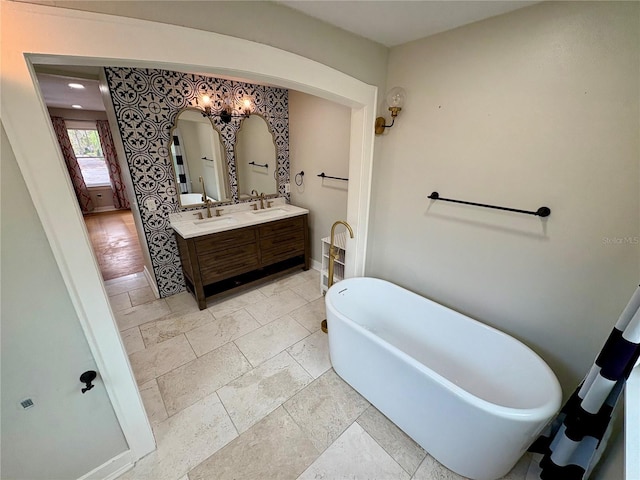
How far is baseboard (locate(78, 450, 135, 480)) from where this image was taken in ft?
4.13

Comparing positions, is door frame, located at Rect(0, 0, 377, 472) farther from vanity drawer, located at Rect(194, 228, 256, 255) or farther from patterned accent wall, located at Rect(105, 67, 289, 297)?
patterned accent wall, located at Rect(105, 67, 289, 297)

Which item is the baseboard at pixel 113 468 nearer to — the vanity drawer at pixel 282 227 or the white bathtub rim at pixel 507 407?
the white bathtub rim at pixel 507 407

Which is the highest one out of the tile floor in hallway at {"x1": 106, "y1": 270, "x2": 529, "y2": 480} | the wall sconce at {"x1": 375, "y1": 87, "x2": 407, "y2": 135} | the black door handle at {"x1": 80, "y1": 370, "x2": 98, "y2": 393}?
the wall sconce at {"x1": 375, "y1": 87, "x2": 407, "y2": 135}

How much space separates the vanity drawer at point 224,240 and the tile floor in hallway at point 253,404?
67cm

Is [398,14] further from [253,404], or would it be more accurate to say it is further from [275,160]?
[253,404]

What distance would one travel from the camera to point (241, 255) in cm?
277

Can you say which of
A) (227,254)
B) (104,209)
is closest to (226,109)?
(227,254)

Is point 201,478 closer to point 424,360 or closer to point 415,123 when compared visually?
point 424,360

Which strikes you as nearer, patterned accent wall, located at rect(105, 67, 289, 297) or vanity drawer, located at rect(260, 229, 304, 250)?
patterned accent wall, located at rect(105, 67, 289, 297)

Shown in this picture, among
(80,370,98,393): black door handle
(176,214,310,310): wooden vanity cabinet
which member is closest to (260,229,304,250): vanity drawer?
(176,214,310,310): wooden vanity cabinet

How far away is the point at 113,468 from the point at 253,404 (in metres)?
0.74

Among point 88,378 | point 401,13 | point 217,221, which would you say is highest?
point 401,13

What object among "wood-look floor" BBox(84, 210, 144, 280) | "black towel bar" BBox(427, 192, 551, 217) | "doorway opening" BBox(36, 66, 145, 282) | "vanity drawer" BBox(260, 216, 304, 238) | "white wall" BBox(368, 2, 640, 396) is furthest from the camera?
"doorway opening" BBox(36, 66, 145, 282)

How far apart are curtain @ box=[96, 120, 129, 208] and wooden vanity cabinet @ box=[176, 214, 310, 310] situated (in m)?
5.19
